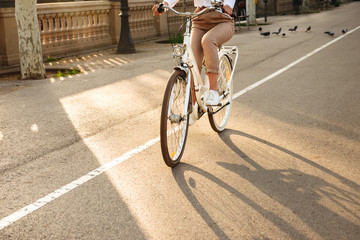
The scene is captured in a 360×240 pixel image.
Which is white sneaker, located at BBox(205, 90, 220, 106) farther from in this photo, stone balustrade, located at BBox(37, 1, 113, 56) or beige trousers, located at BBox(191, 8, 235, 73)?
stone balustrade, located at BBox(37, 1, 113, 56)

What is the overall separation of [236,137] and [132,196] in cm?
214

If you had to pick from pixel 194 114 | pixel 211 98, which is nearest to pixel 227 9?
pixel 211 98

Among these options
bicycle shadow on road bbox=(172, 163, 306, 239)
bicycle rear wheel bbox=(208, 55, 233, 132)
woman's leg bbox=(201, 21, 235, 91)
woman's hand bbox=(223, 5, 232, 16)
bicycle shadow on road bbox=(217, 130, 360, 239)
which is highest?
woman's hand bbox=(223, 5, 232, 16)

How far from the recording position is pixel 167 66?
12883mm

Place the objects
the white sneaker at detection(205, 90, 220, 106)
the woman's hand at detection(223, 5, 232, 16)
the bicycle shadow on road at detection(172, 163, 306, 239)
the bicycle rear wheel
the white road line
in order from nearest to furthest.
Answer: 1. the bicycle shadow on road at detection(172, 163, 306, 239)
2. the white road line
3. the woman's hand at detection(223, 5, 232, 16)
4. the white sneaker at detection(205, 90, 220, 106)
5. the bicycle rear wheel

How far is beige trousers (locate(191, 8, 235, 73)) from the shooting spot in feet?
18.6

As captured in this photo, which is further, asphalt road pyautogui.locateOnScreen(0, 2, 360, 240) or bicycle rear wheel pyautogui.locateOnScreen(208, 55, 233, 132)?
bicycle rear wheel pyautogui.locateOnScreen(208, 55, 233, 132)

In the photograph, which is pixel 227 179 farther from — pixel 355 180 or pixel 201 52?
pixel 201 52

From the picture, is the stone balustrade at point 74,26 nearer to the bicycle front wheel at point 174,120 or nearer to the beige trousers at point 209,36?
the beige trousers at point 209,36

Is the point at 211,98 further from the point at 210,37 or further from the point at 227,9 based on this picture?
the point at 227,9

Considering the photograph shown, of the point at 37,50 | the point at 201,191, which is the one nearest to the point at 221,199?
the point at 201,191

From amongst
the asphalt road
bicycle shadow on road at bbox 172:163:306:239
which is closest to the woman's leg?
the asphalt road

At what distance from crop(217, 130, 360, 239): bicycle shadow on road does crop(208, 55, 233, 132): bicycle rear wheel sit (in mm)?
793

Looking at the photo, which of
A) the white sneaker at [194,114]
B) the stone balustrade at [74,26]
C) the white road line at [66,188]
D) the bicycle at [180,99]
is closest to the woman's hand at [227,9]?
the bicycle at [180,99]
